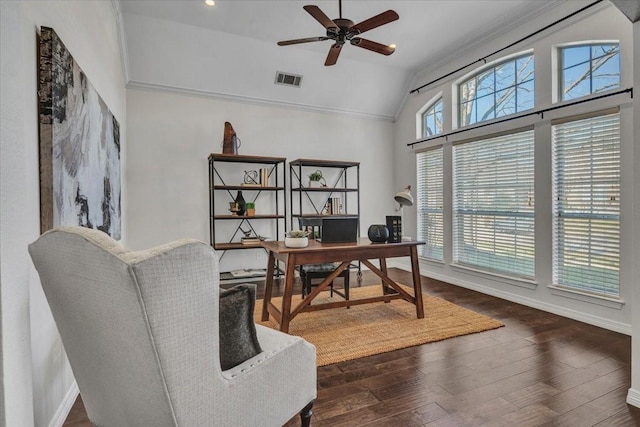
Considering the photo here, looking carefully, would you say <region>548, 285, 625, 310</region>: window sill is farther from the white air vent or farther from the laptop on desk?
the white air vent

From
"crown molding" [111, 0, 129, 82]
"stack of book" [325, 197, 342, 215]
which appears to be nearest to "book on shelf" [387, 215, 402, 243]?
"stack of book" [325, 197, 342, 215]

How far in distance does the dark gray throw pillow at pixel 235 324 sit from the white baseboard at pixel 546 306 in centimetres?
339

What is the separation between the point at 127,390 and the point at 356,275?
4.40m

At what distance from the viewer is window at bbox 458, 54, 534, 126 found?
3.84 m

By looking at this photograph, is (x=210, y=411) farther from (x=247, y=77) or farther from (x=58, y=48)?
(x=247, y=77)

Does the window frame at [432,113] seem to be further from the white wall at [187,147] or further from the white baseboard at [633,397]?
the white baseboard at [633,397]

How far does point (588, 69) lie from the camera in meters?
3.23

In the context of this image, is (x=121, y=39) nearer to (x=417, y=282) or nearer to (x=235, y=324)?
(x=235, y=324)

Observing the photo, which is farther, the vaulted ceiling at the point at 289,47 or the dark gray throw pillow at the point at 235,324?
the vaulted ceiling at the point at 289,47

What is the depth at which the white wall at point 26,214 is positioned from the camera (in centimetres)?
100

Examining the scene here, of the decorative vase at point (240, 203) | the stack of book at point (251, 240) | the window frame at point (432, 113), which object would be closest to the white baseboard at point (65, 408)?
the stack of book at point (251, 240)

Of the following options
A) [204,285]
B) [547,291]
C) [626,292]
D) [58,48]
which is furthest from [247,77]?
[626,292]

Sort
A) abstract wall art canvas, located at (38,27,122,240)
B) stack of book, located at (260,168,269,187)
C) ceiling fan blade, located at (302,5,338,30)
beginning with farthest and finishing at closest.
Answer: stack of book, located at (260,168,269,187) < ceiling fan blade, located at (302,5,338,30) < abstract wall art canvas, located at (38,27,122,240)

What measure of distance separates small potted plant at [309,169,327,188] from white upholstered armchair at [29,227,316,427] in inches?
162
